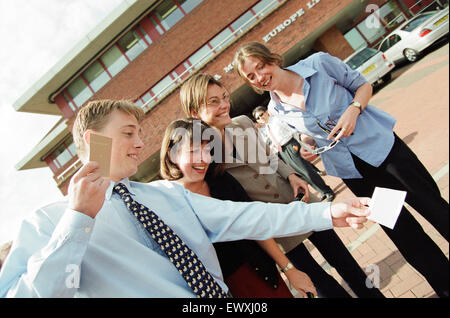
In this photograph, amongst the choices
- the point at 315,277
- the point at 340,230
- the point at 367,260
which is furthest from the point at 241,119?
the point at 340,230

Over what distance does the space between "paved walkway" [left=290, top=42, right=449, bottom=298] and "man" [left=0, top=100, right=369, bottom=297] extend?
5.07 ft

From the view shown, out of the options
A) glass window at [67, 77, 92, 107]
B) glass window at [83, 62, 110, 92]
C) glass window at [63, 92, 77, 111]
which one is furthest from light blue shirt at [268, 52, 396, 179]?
glass window at [63, 92, 77, 111]

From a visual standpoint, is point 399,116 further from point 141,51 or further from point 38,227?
point 141,51

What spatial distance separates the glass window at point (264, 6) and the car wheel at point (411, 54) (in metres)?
6.76

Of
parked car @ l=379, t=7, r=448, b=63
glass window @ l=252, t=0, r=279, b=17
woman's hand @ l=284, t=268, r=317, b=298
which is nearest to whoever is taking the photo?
woman's hand @ l=284, t=268, r=317, b=298

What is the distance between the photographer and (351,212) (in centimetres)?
136

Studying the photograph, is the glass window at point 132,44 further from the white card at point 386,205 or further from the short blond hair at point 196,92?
the white card at point 386,205

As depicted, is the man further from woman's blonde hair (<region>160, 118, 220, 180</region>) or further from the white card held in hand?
woman's blonde hair (<region>160, 118, 220, 180</region>)

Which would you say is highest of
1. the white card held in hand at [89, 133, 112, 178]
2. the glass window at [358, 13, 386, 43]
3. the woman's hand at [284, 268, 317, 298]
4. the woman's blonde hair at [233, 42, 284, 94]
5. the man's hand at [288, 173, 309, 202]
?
the glass window at [358, 13, 386, 43]

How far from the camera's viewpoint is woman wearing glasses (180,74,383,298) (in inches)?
79.3

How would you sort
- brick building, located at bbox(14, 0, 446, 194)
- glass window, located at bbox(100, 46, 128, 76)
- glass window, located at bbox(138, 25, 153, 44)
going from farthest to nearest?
1. glass window, located at bbox(100, 46, 128, 76)
2. glass window, located at bbox(138, 25, 153, 44)
3. brick building, located at bbox(14, 0, 446, 194)

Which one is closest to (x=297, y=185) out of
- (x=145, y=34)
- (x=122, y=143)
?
(x=122, y=143)

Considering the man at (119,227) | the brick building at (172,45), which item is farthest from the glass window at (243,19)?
the man at (119,227)
